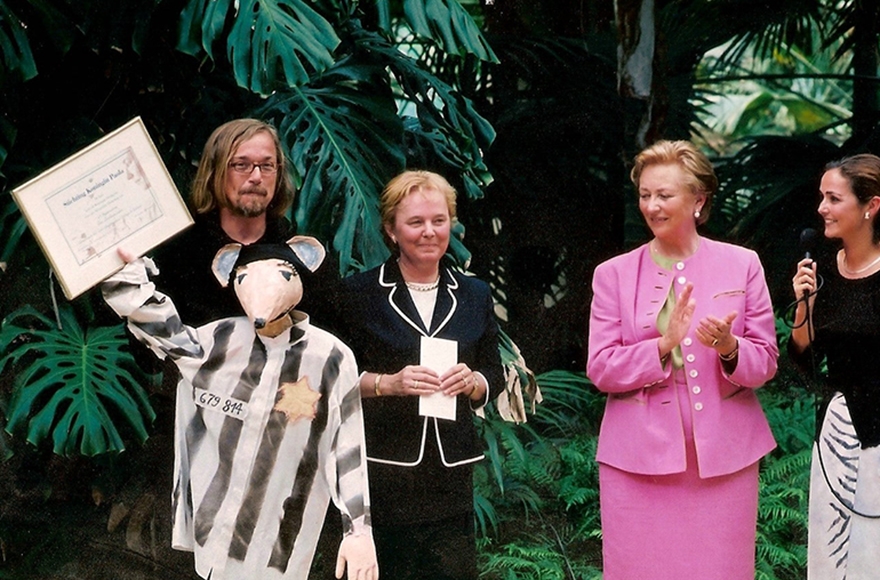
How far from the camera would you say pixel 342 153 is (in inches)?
161

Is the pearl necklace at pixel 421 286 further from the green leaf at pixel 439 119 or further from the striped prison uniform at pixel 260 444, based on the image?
the green leaf at pixel 439 119

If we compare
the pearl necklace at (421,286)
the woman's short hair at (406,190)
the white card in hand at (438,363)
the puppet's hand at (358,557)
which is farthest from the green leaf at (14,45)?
the puppet's hand at (358,557)

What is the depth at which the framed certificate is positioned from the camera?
3.64m

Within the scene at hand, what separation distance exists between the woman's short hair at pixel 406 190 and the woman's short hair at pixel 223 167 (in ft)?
1.00

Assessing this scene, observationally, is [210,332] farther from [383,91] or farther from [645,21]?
[645,21]

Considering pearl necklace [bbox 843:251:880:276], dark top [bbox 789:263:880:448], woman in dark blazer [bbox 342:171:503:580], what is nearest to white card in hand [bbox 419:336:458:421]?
woman in dark blazer [bbox 342:171:503:580]

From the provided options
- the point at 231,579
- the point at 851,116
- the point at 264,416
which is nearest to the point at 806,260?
the point at 851,116

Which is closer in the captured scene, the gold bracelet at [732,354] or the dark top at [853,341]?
the gold bracelet at [732,354]

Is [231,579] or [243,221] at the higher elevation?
[243,221]

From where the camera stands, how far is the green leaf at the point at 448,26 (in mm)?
4105

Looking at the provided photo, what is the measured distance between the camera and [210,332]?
3.80 metres

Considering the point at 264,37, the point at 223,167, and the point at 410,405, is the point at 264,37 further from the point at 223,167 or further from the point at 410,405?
the point at 410,405

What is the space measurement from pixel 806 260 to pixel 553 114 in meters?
1.01

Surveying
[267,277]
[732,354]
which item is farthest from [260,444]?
[732,354]
